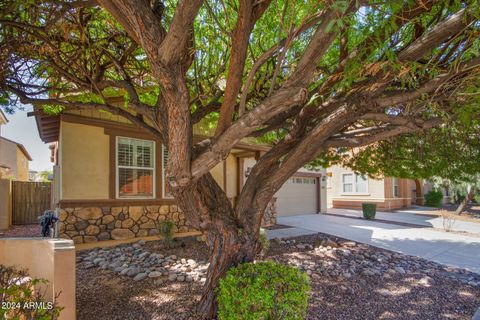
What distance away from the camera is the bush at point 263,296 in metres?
2.83

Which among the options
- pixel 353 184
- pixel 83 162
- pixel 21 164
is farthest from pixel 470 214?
pixel 21 164

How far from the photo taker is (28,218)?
1204cm

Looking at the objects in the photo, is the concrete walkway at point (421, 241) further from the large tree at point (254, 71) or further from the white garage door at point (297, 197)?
the large tree at point (254, 71)

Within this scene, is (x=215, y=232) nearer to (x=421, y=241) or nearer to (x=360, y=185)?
(x=421, y=241)

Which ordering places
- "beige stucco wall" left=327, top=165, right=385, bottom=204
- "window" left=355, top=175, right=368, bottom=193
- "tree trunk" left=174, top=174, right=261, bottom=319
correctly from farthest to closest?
"window" left=355, top=175, right=368, bottom=193 → "beige stucco wall" left=327, top=165, right=385, bottom=204 → "tree trunk" left=174, top=174, right=261, bottom=319

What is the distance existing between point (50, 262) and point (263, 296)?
2512 millimetres

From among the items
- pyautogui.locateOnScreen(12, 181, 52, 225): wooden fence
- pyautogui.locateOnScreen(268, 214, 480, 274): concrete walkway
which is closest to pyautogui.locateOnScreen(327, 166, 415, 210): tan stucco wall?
pyautogui.locateOnScreen(268, 214, 480, 274): concrete walkway

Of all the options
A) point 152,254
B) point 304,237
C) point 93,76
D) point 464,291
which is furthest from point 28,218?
point 464,291

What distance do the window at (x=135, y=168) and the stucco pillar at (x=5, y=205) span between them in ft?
19.9

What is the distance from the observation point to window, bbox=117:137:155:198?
8359 mm

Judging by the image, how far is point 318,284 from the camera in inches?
193

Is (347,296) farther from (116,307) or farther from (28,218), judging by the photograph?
(28,218)

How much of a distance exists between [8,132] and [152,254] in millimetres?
18520

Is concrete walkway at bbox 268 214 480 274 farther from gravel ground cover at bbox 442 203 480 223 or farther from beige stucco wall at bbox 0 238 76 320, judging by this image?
beige stucco wall at bbox 0 238 76 320
